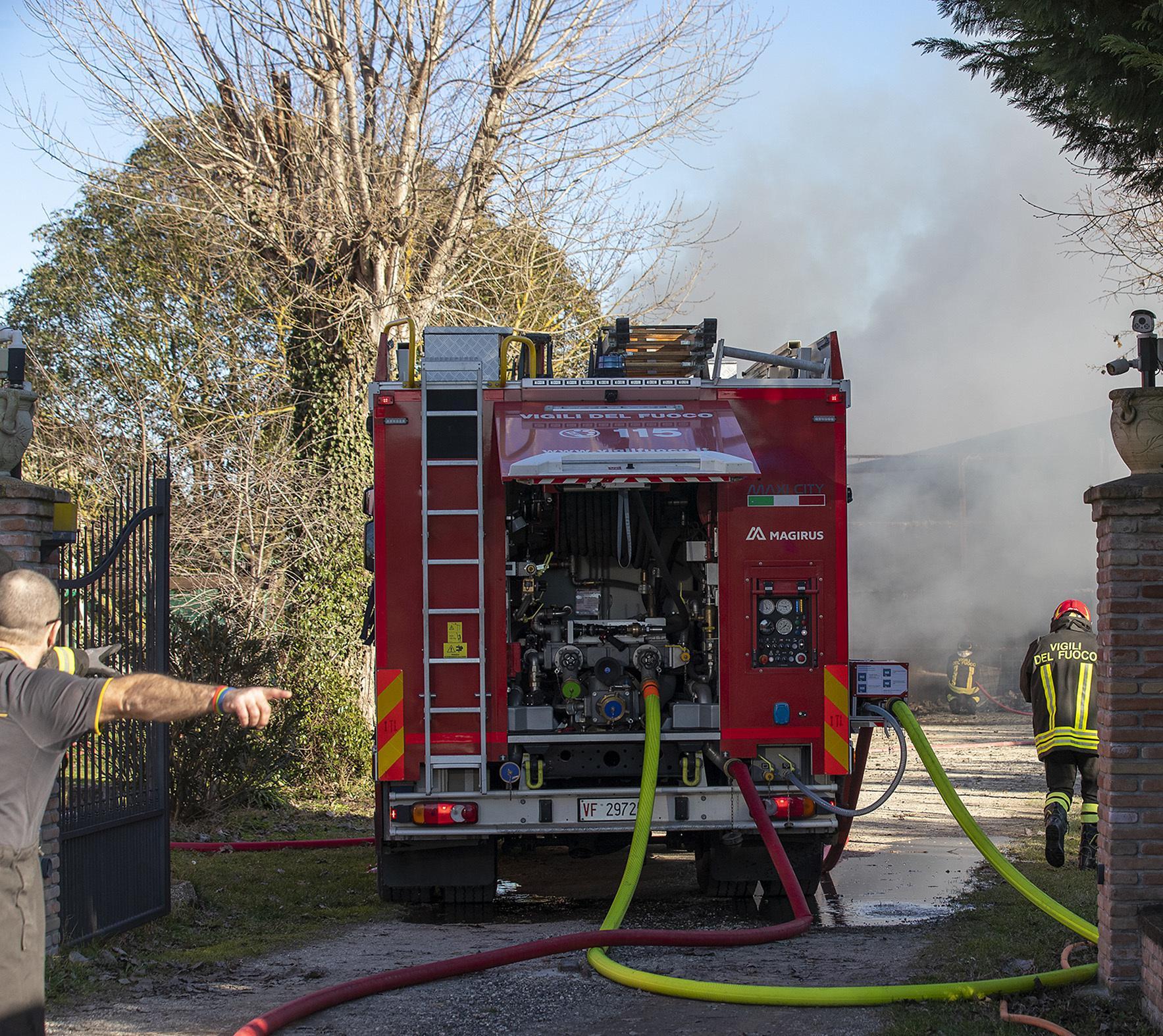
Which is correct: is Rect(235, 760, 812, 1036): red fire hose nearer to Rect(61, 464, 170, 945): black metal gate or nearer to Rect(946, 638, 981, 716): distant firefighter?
Rect(61, 464, 170, 945): black metal gate

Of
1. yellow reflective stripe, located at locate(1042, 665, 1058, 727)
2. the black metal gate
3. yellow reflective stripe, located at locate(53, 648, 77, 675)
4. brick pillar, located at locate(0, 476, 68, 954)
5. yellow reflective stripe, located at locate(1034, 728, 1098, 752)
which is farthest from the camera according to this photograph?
yellow reflective stripe, located at locate(1042, 665, 1058, 727)

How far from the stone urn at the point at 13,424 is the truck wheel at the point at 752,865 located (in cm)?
416

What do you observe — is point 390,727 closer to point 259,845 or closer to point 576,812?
point 576,812

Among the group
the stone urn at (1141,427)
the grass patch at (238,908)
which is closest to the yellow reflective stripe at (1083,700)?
the stone urn at (1141,427)

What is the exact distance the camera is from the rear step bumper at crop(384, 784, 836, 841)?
6695 mm

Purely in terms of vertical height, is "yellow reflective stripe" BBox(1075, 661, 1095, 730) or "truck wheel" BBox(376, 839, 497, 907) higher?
"yellow reflective stripe" BBox(1075, 661, 1095, 730)

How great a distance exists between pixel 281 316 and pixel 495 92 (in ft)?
11.9

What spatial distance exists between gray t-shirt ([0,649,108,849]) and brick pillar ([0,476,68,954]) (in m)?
2.29

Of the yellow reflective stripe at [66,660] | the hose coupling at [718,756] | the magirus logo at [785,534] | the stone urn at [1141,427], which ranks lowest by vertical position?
the hose coupling at [718,756]

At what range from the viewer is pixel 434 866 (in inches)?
275

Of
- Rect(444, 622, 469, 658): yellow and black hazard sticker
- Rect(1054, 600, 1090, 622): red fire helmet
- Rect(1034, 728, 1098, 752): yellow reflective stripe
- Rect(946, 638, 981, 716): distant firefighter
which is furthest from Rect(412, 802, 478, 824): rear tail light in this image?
Rect(946, 638, 981, 716): distant firefighter

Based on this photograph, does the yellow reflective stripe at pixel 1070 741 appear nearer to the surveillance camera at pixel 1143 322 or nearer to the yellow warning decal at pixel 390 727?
the surveillance camera at pixel 1143 322

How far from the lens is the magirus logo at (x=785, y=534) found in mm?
6812

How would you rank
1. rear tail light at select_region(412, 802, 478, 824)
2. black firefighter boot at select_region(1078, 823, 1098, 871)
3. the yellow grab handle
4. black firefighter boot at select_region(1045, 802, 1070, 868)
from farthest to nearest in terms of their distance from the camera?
black firefighter boot at select_region(1078, 823, 1098, 871)
black firefighter boot at select_region(1045, 802, 1070, 868)
the yellow grab handle
rear tail light at select_region(412, 802, 478, 824)
